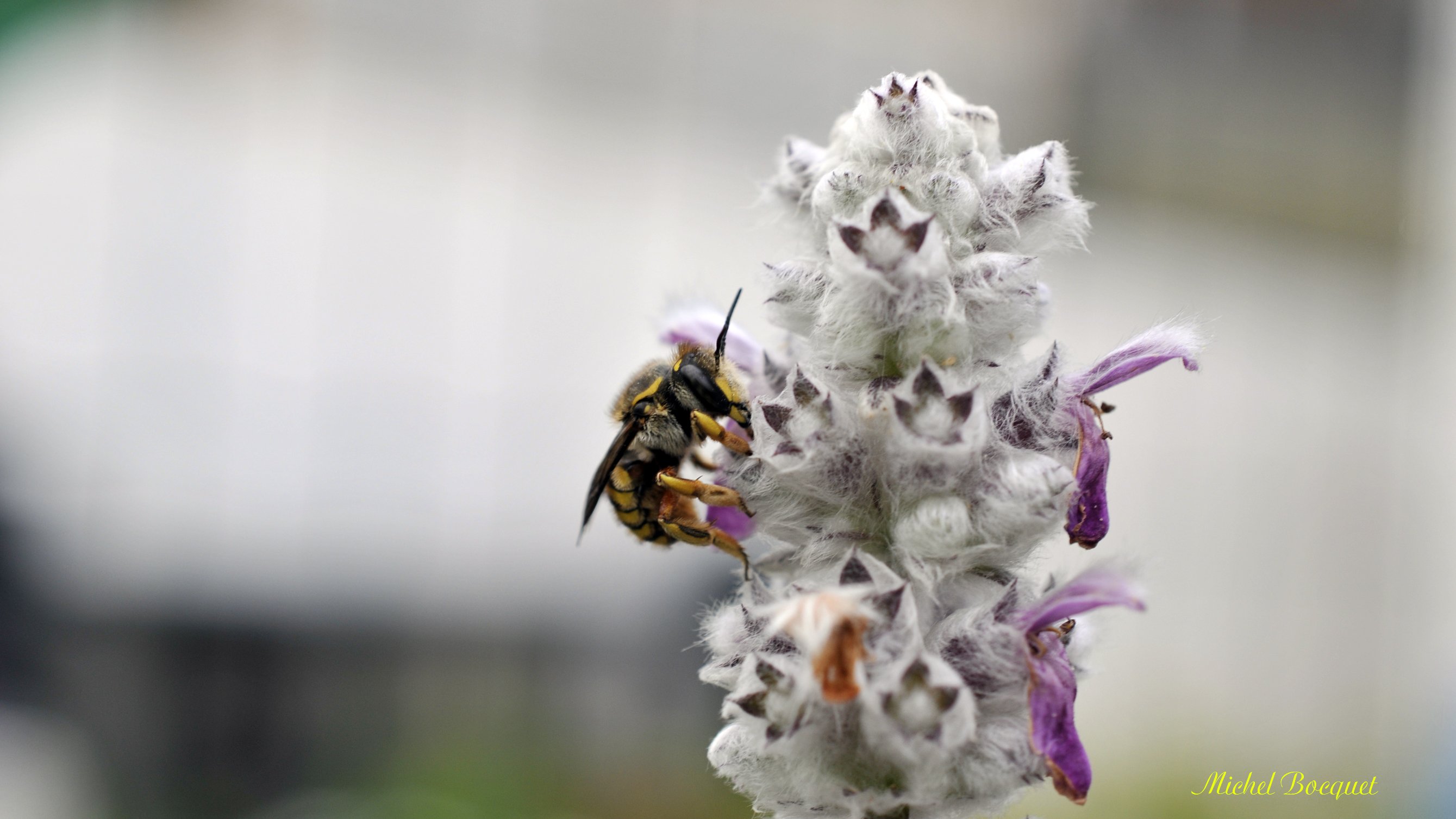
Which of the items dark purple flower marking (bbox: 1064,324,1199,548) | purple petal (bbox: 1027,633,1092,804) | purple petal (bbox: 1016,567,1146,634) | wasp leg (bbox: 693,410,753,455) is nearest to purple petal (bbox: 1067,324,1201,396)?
dark purple flower marking (bbox: 1064,324,1199,548)

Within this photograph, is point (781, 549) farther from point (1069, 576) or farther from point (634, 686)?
point (634, 686)

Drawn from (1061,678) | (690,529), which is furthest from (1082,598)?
(690,529)

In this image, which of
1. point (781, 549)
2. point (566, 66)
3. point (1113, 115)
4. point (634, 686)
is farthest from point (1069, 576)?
point (1113, 115)

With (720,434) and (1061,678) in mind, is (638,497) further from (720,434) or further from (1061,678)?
(1061,678)

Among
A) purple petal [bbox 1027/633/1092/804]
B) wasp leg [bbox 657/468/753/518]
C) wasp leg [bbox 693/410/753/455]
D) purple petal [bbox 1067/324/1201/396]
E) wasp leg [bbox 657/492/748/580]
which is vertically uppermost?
purple petal [bbox 1067/324/1201/396]

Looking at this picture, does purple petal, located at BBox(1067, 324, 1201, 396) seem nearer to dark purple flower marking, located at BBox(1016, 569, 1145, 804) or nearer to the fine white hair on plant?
the fine white hair on plant

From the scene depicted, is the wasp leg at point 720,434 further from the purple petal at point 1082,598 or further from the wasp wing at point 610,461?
the purple petal at point 1082,598

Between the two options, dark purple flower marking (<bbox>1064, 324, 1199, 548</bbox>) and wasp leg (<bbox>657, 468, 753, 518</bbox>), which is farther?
wasp leg (<bbox>657, 468, 753, 518</bbox>)
